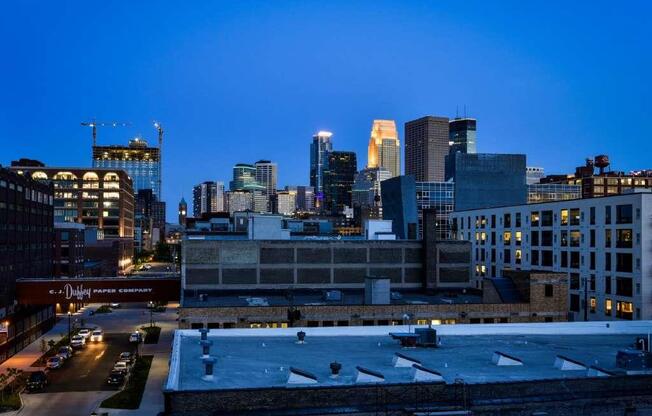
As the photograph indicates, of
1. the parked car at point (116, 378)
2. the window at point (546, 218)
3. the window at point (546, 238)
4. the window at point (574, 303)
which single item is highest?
the window at point (546, 218)

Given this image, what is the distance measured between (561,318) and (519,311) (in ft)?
14.0

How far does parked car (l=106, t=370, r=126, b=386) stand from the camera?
6300cm

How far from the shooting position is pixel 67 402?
56469 mm

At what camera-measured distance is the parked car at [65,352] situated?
75338 millimetres

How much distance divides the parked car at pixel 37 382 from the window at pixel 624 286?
60338 millimetres

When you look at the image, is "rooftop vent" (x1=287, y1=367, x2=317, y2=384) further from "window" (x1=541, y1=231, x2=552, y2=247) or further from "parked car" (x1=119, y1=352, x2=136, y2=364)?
"window" (x1=541, y1=231, x2=552, y2=247)

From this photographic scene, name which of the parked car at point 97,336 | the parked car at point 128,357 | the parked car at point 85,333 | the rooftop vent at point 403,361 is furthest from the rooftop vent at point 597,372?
the parked car at point 97,336

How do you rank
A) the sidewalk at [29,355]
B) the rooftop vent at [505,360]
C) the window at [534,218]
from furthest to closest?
the window at [534,218]
the sidewalk at [29,355]
the rooftop vent at [505,360]

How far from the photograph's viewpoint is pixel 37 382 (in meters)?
60.8

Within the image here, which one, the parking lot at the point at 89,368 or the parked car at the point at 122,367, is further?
the parked car at the point at 122,367

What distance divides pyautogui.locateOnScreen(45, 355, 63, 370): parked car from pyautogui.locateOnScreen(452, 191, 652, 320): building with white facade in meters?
56.0

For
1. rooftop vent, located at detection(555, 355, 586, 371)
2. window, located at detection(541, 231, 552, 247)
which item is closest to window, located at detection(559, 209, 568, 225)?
window, located at detection(541, 231, 552, 247)

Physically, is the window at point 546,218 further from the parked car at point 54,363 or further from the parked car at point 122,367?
the parked car at point 54,363

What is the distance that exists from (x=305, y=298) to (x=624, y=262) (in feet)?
117
